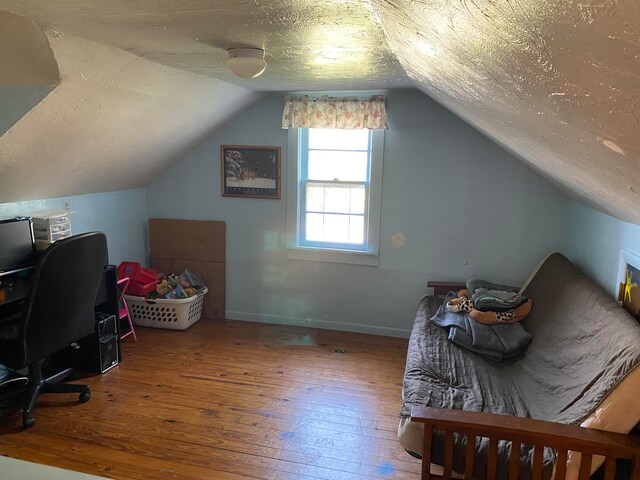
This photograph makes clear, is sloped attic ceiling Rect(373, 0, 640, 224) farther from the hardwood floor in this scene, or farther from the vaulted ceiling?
the hardwood floor

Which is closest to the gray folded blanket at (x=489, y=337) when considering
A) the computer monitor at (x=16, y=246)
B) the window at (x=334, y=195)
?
the window at (x=334, y=195)

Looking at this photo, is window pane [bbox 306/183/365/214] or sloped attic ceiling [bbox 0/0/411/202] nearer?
sloped attic ceiling [bbox 0/0/411/202]

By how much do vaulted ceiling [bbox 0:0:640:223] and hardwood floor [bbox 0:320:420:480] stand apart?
141 cm

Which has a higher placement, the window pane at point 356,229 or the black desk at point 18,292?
the window pane at point 356,229

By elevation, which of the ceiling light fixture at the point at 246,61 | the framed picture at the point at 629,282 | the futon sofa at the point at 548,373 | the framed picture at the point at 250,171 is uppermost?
the ceiling light fixture at the point at 246,61

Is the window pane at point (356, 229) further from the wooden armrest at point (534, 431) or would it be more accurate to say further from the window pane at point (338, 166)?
the wooden armrest at point (534, 431)

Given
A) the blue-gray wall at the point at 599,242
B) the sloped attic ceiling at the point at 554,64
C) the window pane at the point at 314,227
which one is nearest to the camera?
the sloped attic ceiling at the point at 554,64

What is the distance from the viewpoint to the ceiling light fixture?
2164 millimetres

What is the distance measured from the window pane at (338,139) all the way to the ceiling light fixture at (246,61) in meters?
1.65

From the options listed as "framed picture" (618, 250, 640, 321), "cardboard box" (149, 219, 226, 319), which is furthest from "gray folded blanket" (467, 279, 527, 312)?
"cardboard box" (149, 219, 226, 319)

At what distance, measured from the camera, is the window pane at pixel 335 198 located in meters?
3.89

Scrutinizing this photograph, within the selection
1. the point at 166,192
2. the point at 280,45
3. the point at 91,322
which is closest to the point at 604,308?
the point at 280,45

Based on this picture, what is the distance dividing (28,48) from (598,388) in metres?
2.74

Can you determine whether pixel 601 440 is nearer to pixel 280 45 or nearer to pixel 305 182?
pixel 280 45
